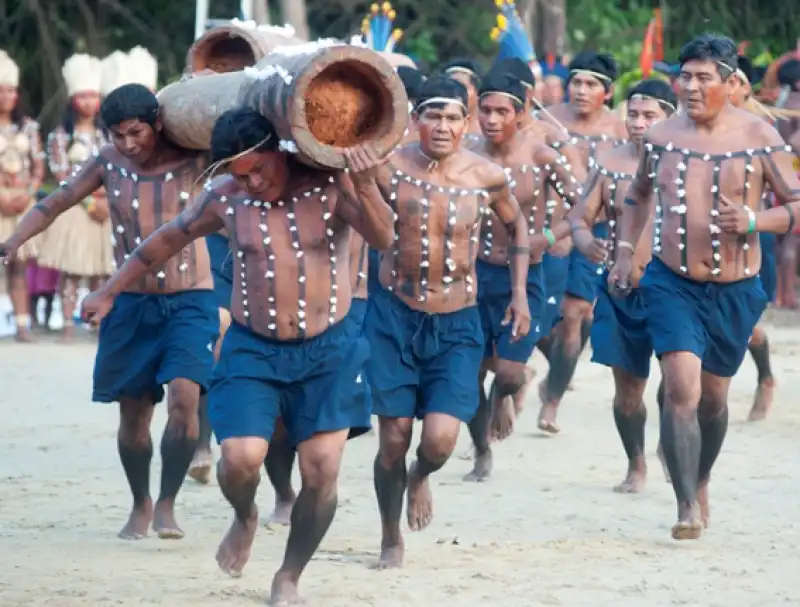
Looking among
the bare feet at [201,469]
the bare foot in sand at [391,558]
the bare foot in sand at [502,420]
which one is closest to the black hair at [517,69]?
the bare foot in sand at [502,420]

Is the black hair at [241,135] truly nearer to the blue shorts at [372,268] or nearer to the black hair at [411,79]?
the blue shorts at [372,268]

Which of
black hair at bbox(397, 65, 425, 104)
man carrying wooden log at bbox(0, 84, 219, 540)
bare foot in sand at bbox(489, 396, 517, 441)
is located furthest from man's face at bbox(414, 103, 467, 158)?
bare foot in sand at bbox(489, 396, 517, 441)

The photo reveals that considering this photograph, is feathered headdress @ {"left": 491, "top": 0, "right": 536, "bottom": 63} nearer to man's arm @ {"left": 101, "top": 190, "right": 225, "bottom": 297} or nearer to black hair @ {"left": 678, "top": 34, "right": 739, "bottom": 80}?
black hair @ {"left": 678, "top": 34, "right": 739, "bottom": 80}

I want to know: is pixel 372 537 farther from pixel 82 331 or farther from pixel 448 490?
pixel 82 331

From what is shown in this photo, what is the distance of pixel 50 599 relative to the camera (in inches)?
269

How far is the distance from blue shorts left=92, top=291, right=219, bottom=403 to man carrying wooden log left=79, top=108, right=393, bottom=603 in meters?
1.12

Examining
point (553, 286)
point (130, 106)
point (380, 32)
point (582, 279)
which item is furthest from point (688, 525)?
point (380, 32)

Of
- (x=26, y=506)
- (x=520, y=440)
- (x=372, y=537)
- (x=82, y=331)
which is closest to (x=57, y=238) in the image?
(x=82, y=331)

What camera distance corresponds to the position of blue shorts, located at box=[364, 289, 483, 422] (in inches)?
303

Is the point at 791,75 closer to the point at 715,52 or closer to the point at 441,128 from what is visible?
the point at 715,52

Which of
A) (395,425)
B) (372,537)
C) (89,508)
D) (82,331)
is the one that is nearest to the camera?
(395,425)

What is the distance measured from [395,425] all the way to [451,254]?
2.59 feet

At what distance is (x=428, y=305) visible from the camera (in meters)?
7.89

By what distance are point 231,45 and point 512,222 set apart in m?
1.47
